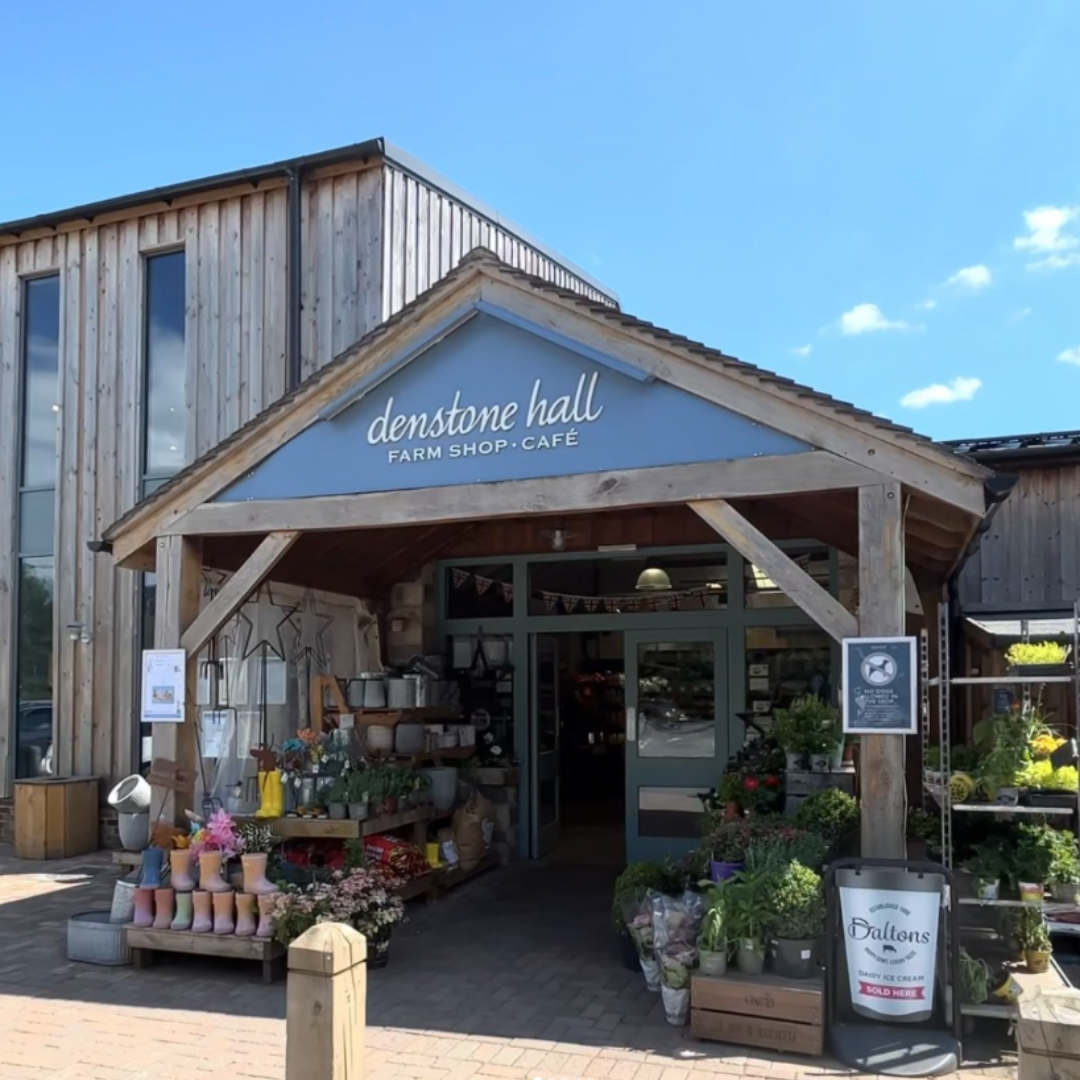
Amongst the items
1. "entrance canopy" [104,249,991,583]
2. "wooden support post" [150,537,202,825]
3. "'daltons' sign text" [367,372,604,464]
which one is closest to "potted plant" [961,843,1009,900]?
"entrance canopy" [104,249,991,583]

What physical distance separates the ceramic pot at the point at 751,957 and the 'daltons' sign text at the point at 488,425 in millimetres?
2762

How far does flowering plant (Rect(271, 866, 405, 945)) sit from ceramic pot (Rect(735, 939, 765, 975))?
7.03 ft

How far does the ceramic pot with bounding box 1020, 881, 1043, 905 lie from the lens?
5.14 m

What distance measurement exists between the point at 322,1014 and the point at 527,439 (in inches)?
147

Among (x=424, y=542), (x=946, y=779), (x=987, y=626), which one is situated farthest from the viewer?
(x=424, y=542)

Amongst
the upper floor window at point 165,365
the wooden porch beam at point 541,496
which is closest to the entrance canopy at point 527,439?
the wooden porch beam at point 541,496

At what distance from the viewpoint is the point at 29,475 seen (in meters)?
11.6

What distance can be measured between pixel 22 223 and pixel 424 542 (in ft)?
19.4

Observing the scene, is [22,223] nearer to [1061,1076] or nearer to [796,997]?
[796,997]

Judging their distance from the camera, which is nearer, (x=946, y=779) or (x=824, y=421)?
(x=946, y=779)

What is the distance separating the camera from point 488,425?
6438 millimetres

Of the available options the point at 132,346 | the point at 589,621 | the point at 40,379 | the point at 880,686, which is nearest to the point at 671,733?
the point at 589,621

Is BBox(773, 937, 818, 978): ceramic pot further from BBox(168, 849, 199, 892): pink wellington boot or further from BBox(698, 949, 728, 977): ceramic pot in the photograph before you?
BBox(168, 849, 199, 892): pink wellington boot

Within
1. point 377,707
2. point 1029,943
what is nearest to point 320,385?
point 377,707
